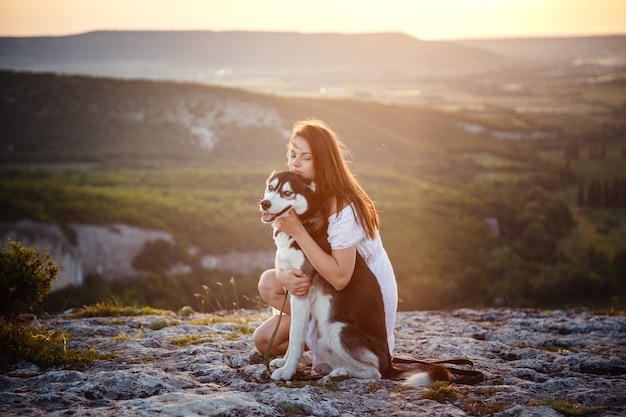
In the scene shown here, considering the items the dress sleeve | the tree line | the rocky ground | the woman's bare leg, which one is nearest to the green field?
the tree line

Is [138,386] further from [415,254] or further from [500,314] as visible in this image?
[415,254]

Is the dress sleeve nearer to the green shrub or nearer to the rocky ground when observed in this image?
the rocky ground

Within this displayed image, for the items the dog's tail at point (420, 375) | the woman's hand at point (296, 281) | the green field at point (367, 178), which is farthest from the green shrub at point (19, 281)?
the green field at point (367, 178)

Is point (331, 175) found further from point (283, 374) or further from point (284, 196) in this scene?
point (283, 374)

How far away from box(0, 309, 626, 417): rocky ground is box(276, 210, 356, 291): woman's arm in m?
0.96

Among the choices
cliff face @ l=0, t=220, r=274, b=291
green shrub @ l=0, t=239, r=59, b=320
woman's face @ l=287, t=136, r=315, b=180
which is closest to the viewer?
woman's face @ l=287, t=136, r=315, b=180

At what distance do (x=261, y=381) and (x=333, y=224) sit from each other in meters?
1.56

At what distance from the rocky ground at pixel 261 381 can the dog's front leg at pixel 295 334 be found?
126 millimetres

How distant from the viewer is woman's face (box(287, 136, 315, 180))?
16.6ft

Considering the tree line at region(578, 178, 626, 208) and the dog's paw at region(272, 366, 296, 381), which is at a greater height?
the dog's paw at region(272, 366, 296, 381)

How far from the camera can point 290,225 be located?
186 inches

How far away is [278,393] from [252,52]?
164418mm

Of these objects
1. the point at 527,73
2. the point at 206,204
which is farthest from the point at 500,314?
the point at 527,73

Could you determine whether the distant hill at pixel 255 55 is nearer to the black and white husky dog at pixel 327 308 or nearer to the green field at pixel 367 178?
the green field at pixel 367 178
